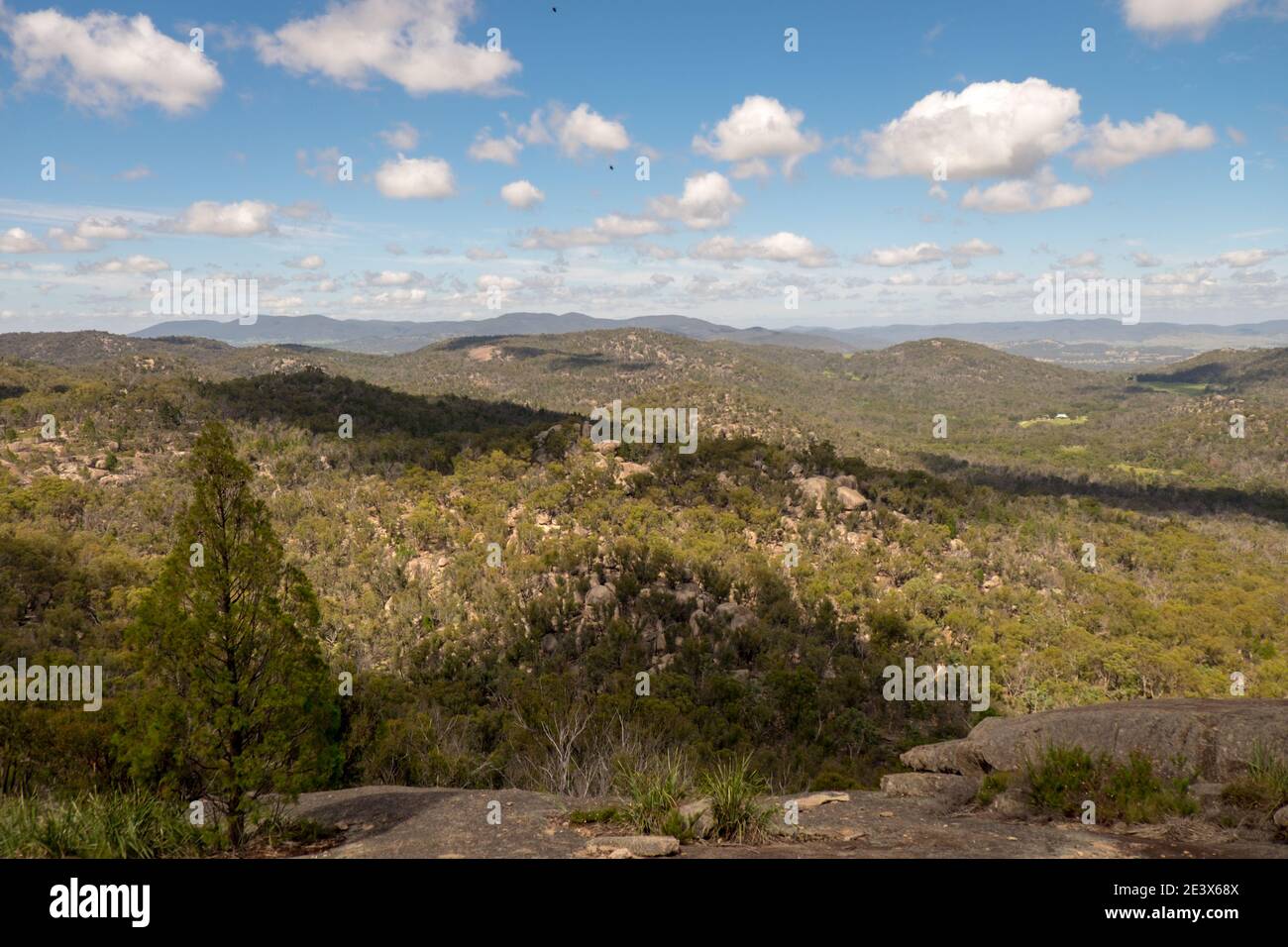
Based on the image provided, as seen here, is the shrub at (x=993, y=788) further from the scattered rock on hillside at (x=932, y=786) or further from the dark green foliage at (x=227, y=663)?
the dark green foliage at (x=227, y=663)

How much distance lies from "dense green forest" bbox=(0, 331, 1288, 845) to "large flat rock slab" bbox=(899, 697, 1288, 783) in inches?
214

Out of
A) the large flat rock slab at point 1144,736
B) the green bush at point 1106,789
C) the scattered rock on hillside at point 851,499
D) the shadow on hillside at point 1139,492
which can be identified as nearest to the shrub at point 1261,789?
the green bush at point 1106,789

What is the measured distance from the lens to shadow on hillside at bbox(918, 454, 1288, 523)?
4461 inches

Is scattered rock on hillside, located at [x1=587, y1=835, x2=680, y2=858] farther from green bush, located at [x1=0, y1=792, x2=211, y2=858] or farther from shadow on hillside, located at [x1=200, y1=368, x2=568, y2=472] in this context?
shadow on hillside, located at [x1=200, y1=368, x2=568, y2=472]

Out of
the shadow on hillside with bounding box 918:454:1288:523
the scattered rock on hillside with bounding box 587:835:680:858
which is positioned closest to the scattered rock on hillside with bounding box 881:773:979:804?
the scattered rock on hillside with bounding box 587:835:680:858

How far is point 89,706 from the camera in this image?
2248 centimetres

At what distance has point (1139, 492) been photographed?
420 feet

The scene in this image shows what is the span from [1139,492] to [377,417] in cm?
14141

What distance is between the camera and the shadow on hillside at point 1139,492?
113 metres

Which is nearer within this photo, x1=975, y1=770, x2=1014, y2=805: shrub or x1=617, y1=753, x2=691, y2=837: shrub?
x1=617, y1=753, x2=691, y2=837: shrub

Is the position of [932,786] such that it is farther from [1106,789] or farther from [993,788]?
[1106,789]

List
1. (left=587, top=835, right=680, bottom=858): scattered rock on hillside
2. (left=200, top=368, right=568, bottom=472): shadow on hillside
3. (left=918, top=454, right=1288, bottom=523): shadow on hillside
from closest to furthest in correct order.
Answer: (left=587, top=835, right=680, bottom=858): scattered rock on hillside → (left=200, top=368, right=568, bottom=472): shadow on hillside → (left=918, top=454, right=1288, bottom=523): shadow on hillside
